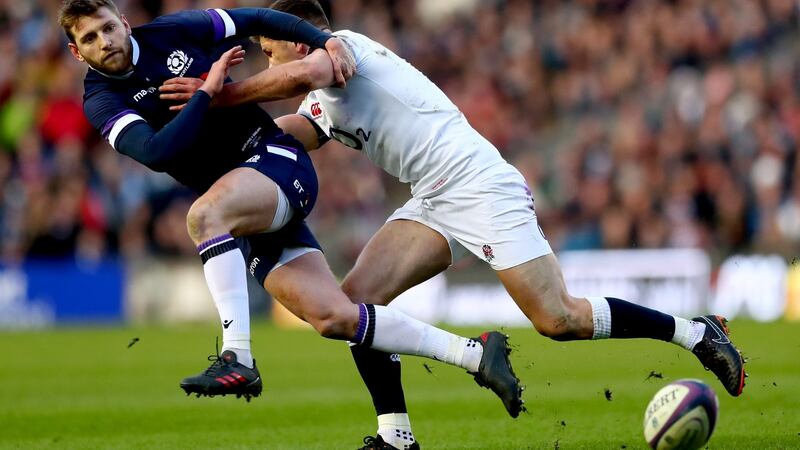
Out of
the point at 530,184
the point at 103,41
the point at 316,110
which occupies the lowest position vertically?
the point at 530,184

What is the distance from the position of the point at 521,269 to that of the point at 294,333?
11437mm

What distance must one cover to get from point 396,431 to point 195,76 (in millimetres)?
2249

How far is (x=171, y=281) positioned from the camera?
19.6 meters

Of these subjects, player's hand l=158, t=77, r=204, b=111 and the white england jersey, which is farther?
the white england jersey

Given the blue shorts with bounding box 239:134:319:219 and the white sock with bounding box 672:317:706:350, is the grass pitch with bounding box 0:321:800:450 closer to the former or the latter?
the white sock with bounding box 672:317:706:350

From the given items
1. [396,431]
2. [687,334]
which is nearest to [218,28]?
[396,431]

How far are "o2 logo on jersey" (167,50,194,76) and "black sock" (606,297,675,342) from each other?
265 cm

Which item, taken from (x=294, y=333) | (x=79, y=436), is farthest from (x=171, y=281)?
(x=79, y=436)

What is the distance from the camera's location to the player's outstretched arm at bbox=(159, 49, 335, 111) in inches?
262

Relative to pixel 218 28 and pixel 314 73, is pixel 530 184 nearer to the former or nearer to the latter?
pixel 218 28

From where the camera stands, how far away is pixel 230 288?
6395mm

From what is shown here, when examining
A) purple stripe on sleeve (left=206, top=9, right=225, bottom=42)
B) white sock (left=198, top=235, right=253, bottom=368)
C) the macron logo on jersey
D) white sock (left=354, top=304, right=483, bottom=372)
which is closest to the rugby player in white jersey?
the macron logo on jersey

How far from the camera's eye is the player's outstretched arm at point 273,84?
262 inches

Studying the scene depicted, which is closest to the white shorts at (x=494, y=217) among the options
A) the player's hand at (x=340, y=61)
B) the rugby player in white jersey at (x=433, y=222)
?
the rugby player in white jersey at (x=433, y=222)
